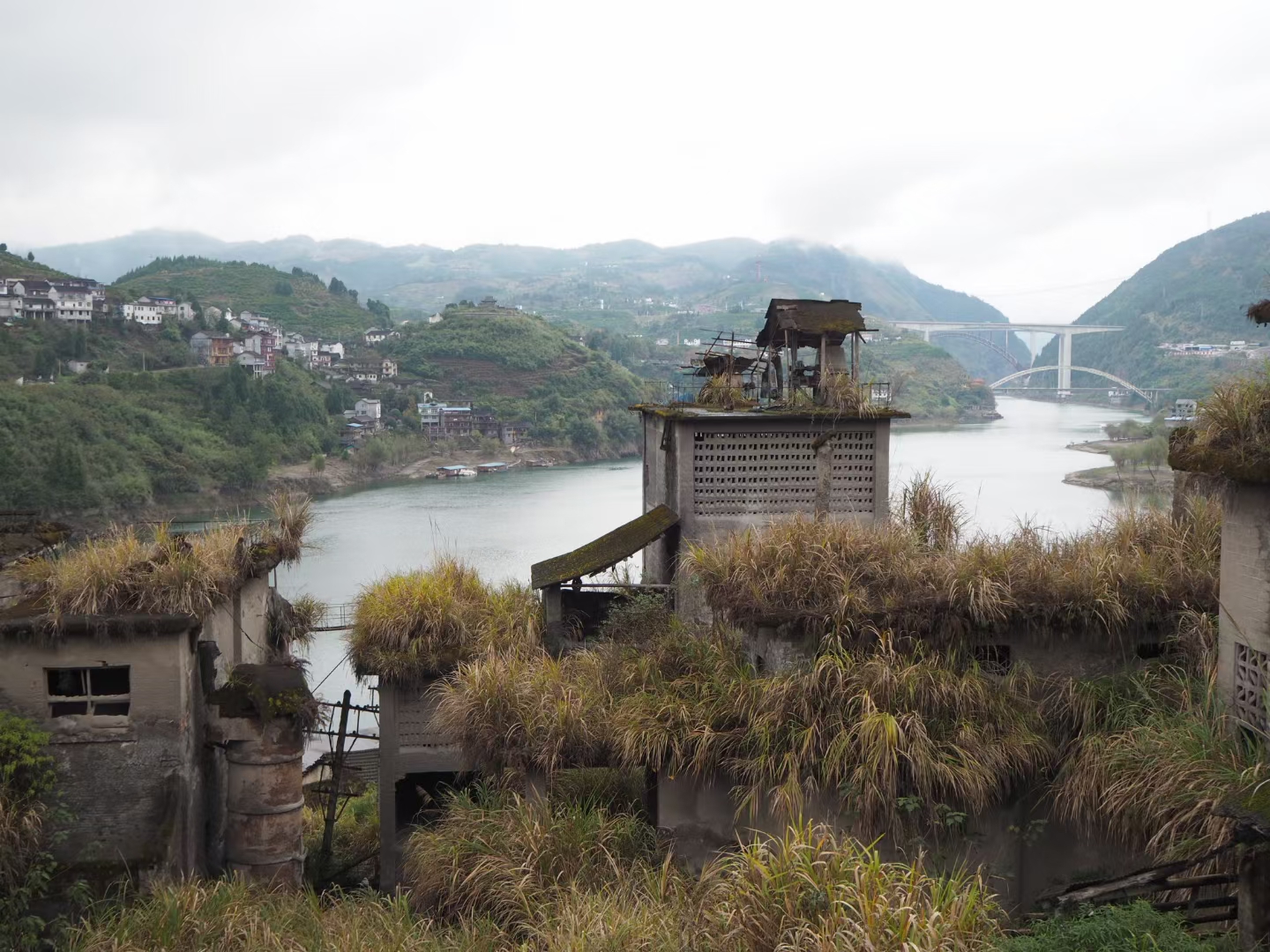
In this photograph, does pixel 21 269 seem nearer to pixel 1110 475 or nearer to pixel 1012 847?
pixel 1110 475

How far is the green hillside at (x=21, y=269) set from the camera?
3054 inches

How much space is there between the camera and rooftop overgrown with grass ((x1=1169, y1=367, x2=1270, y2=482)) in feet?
19.3

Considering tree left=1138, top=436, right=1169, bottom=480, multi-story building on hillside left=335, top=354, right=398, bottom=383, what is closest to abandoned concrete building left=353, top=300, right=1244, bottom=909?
tree left=1138, top=436, right=1169, bottom=480

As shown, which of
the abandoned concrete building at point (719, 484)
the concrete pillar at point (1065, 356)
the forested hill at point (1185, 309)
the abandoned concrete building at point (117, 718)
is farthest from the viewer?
the concrete pillar at point (1065, 356)

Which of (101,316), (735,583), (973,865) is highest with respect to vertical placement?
(101,316)

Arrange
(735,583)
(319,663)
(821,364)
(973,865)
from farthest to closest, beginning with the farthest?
(319,663) → (821,364) → (735,583) → (973,865)

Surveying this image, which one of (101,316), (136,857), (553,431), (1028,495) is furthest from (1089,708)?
(101,316)

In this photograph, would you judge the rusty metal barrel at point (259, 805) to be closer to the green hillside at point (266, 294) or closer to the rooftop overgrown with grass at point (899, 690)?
the rooftop overgrown with grass at point (899, 690)

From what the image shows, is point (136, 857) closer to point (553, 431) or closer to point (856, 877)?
point (856, 877)

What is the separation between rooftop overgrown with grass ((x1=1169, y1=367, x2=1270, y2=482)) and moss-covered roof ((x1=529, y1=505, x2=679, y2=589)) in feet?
17.5

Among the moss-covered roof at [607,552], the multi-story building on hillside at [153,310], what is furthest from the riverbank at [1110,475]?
the multi-story building on hillside at [153,310]

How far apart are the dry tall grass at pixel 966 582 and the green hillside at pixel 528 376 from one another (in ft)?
204

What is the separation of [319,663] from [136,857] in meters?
16.0

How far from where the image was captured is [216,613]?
9.47m
